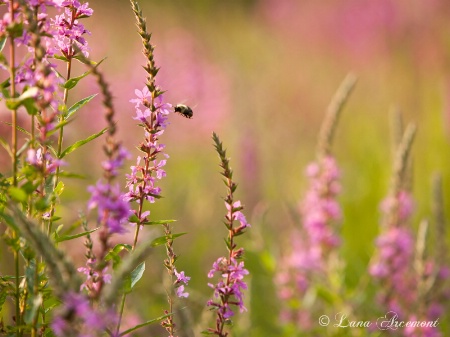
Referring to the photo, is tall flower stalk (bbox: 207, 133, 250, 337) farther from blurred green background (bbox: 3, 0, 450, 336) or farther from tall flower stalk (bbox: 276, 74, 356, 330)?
tall flower stalk (bbox: 276, 74, 356, 330)

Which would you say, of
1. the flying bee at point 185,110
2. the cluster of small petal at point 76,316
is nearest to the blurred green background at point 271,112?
the flying bee at point 185,110

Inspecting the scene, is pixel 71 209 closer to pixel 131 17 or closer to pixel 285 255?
pixel 285 255

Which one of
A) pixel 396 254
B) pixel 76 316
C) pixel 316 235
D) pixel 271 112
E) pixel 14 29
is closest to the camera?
pixel 76 316

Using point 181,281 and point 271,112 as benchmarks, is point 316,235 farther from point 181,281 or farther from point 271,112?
point 271,112

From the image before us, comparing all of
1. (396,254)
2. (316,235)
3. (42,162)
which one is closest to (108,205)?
(42,162)

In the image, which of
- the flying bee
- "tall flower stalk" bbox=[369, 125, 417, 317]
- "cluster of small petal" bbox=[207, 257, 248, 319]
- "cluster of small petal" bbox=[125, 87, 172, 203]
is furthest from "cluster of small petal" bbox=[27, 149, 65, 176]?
"tall flower stalk" bbox=[369, 125, 417, 317]

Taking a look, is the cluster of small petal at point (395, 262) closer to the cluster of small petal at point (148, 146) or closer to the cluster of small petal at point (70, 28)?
the cluster of small petal at point (148, 146)
